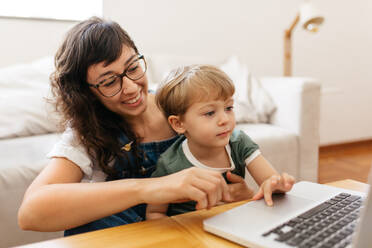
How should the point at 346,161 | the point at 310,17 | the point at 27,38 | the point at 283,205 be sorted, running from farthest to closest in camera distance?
1. the point at 346,161
2. the point at 310,17
3. the point at 27,38
4. the point at 283,205

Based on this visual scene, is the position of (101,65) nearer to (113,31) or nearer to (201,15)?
(113,31)

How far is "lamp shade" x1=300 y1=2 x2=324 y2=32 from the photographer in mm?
2381

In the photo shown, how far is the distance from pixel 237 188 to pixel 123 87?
1.29ft

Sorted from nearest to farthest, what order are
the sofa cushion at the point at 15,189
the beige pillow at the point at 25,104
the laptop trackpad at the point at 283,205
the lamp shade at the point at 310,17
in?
the laptop trackpad at the point at 283,205 < the sofa cushion at the point at 15,189 < the beige pillow at the point at 25,104 < the lamp shade at the point at 310,17

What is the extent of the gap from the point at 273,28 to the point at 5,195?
8.30 feet

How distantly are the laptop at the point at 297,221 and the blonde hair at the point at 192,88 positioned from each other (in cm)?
31

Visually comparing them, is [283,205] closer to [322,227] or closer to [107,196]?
[322,227]

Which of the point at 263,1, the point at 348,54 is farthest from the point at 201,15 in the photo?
the point at 348,54

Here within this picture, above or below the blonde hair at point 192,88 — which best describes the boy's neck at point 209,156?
below

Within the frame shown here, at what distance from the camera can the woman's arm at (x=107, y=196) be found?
65 cm

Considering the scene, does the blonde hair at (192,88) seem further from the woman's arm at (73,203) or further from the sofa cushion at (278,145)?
the sofa cushion at (278,145)

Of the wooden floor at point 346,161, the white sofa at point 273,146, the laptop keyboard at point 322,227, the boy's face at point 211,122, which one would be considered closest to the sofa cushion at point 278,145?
the white sofa at point 273,146

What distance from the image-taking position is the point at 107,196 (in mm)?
707

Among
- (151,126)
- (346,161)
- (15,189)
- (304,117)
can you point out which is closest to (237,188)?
(151,126)
